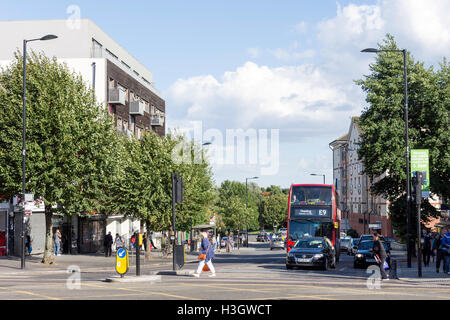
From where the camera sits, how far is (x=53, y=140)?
2956cm

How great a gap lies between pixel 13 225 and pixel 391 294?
93.3 ft

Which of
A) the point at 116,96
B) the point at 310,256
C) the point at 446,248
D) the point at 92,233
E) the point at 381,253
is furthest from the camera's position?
the point at 116,96

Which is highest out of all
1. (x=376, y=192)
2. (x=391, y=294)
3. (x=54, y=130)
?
(x=54, y=130)

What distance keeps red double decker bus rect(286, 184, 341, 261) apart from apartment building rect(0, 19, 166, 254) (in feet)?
56.0

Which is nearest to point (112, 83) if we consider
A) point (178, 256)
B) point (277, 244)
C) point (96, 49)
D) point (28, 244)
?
point (96, 49)

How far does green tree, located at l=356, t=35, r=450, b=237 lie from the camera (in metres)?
36.3

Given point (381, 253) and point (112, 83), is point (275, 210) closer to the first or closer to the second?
point (112, 83)

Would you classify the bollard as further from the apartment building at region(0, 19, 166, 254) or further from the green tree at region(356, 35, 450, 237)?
the apartment building at region(0, 19, 166, 254)

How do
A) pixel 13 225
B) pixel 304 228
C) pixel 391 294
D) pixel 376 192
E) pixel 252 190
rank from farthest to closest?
pixel 252 190 → pixel 376 192 → pixel 13 225 → pixel 304 228 → pixel 391 294

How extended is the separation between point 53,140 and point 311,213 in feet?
45.4

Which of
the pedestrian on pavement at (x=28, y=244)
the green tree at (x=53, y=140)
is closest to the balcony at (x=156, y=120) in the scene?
the pedestrian on pavement at (x=28, y=244)
